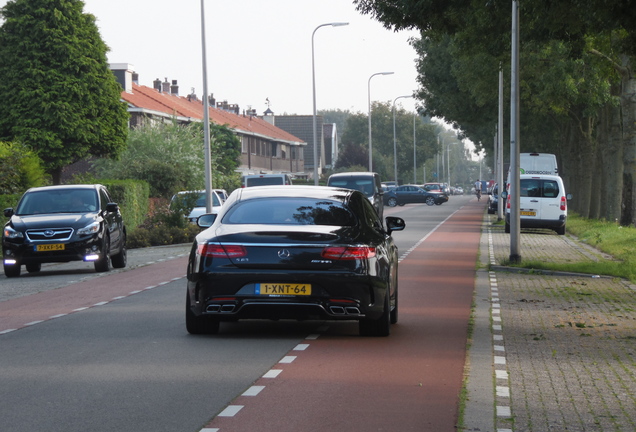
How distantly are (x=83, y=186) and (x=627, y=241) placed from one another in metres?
13.7

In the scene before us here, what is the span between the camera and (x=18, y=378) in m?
9.22

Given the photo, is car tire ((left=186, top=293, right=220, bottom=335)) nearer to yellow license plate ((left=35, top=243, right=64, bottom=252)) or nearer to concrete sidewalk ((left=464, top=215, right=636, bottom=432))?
concrete sidewalk ((left=464, top=215, right=636, bottom=432))

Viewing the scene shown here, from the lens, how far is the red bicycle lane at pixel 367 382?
24.3 ft

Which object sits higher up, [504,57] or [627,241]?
[504,57]

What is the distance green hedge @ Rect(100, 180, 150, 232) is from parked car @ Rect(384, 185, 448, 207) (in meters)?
43.6

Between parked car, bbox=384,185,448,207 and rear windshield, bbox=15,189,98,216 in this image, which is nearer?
rear windshield, bbox=15,189,98,216

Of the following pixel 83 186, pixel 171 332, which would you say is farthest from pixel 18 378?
pixel 83 186

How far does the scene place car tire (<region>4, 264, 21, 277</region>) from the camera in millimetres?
21391

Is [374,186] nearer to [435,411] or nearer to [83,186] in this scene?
[83,186]

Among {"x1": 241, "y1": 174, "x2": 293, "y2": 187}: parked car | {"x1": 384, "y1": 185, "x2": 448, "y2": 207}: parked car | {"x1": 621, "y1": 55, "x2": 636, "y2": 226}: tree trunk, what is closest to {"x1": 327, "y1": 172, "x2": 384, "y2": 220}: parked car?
{"x1": 241, "y1": 174, "x2": 293, "y2": 187}: parked car

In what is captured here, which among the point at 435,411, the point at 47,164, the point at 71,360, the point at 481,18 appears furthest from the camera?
the point at 47,164

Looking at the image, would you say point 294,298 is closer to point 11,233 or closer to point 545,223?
point 11,233

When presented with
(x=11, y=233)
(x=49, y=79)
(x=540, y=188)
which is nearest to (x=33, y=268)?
(x=11, y=233)

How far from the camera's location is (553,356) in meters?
10.5
